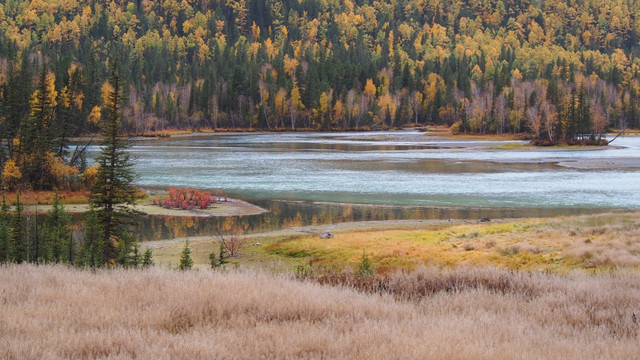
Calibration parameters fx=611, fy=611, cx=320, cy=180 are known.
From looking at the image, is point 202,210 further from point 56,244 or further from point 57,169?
point 56,244

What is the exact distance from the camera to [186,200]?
4350 cm

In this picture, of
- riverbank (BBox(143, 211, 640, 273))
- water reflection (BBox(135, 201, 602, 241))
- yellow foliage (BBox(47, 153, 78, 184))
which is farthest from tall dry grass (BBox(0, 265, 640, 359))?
yellow foliage (BBox(47, 153, 78, 184))

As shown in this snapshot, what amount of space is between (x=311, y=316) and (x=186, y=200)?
118 ft

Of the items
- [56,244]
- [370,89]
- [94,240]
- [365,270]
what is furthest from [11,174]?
[370,89]

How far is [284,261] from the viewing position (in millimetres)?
26172

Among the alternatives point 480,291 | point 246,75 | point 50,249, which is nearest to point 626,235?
point 480,291

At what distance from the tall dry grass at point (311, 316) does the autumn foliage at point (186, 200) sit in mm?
30843

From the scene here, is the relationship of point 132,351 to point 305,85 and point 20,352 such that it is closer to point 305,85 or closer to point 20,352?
point 20,352

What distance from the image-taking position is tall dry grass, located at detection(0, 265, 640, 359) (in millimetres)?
7105

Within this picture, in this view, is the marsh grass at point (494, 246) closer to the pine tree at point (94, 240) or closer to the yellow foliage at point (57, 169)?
the pine tree at point (94, 240)

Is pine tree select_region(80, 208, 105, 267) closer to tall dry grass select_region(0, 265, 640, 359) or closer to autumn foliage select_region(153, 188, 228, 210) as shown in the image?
tall dry grass select_region(0, 265, 640, 359)

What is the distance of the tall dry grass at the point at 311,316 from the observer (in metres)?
7.11

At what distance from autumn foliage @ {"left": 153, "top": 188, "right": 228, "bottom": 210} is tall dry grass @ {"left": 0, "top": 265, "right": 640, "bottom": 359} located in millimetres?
30843

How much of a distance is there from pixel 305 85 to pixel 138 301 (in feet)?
585
